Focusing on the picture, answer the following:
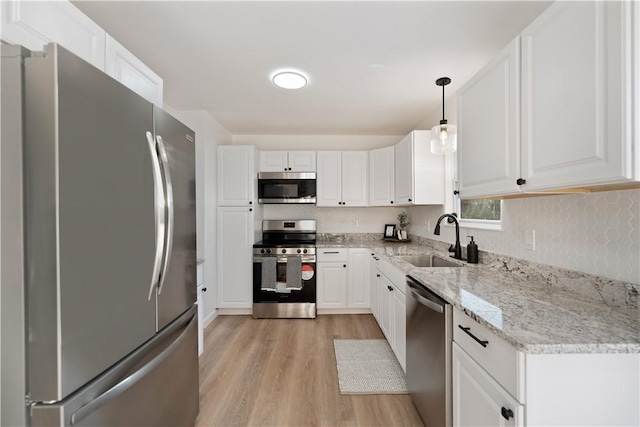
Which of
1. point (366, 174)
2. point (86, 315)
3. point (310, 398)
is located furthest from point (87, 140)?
point (366, 174)

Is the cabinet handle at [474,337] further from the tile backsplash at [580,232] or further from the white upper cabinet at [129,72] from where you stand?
the white upper cabinet at [129,72]

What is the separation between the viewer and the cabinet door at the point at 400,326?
6.64 feet

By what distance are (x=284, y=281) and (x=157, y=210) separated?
238cm

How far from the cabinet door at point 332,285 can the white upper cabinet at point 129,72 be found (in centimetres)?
251

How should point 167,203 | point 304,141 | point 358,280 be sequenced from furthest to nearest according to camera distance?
point 304,141 → point 358,280 → point 167,203

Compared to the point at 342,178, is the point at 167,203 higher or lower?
lower

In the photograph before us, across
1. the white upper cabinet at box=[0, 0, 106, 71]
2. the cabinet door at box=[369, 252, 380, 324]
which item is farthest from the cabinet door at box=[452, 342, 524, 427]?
the white upper cabinet at box=[0, 0, 106, 71]

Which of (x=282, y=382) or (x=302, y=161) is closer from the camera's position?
(x=282, y=382)

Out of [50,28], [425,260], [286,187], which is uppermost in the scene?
[50,28]

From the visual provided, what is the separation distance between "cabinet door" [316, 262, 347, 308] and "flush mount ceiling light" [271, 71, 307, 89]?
2089 mm

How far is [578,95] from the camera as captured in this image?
0.97m

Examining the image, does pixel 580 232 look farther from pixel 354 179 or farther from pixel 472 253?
pixel 354 179

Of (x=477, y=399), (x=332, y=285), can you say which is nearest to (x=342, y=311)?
(x=332, y=285)

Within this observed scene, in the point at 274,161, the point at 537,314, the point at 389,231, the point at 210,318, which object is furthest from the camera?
the point at 389,231
